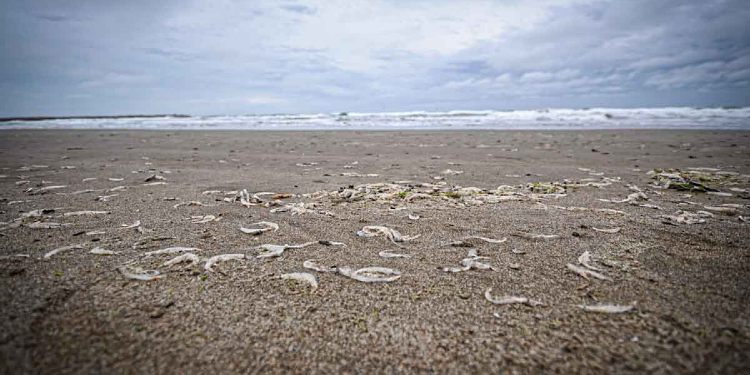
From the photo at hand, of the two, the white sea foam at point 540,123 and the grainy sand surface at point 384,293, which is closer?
the grainy sand surface at point 384,293

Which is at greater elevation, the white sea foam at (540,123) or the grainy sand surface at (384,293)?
the white sea foam at (540,123)

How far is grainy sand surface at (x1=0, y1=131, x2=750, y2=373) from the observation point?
1493mm

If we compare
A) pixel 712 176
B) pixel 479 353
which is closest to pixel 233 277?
pixel 479 353

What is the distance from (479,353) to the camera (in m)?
1.54

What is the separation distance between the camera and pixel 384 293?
2.04 meters

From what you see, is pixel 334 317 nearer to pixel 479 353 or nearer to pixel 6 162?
pixel 479 353

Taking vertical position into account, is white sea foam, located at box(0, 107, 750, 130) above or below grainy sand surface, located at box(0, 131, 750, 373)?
above

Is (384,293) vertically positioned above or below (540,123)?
below

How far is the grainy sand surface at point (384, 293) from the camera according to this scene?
149cm

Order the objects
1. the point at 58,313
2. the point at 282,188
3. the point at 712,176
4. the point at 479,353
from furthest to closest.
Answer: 1. the point at 712,176
2. the point at 282,188
3. the point at 58,313
4. the point at 479,353

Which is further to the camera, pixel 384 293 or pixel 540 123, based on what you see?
pixel 540 123

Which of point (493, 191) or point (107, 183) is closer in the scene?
point (493, 191)

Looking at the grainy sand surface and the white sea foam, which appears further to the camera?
the white sea foam

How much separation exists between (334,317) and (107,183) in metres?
5.11
